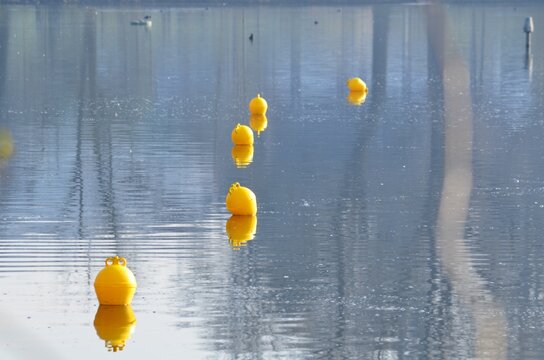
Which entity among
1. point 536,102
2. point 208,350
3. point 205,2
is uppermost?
point 205,2

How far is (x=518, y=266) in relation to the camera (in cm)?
1906

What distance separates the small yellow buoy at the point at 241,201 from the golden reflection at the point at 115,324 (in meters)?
6.04

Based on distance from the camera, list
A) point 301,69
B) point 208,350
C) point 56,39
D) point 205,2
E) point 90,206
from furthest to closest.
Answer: point 205,2 < point 56,39 < point 301,69 < point 90,206 < point 208,350

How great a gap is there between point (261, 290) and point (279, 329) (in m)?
2.00

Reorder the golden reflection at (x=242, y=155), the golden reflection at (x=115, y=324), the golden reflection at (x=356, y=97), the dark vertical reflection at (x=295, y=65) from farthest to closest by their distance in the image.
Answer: the dark vertical reflection at (x=295, y=65)
the golden reflection at (x=356, y=97)
the golden reflection at (x=242, y=155)
the golden reflection at (x=115, y=324)

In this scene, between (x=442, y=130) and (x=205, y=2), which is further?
(x=205, y=2)

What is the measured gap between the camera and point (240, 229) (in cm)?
2178

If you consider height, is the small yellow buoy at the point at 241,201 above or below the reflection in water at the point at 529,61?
below

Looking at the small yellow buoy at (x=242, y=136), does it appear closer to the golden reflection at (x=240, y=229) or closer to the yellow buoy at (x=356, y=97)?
the golden reflection at (x=240, y=229)

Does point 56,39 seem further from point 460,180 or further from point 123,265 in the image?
point 123,265

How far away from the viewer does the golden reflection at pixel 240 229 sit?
20891mm

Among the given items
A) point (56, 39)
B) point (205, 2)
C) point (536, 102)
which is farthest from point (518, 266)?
point (205, 2)

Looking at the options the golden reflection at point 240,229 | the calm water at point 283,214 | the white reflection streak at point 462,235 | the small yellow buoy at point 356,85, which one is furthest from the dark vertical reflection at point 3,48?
the golden reflection at point 240,229

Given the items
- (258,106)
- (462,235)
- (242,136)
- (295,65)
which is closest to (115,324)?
(462,235)
